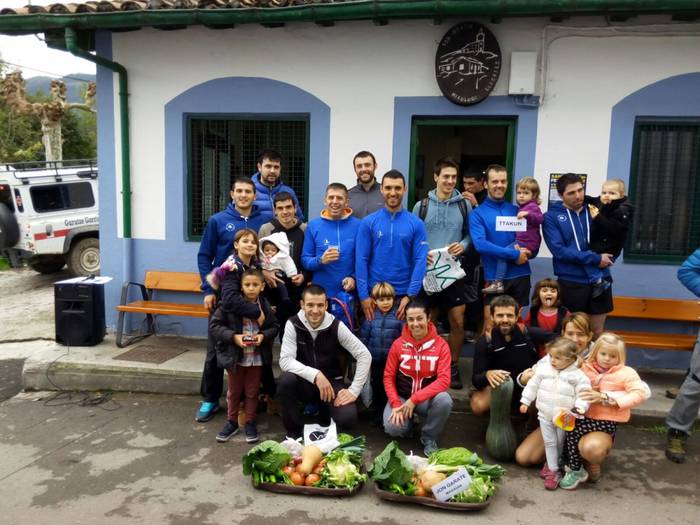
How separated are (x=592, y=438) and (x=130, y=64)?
19.0ft

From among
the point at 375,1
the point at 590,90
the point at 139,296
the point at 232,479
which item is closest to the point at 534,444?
the point at 232,479

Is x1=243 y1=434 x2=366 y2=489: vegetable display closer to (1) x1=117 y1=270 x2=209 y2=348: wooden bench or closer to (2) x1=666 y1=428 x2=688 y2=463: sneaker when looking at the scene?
(2) x1=666 y1=428 x2=688 y2=463: sneaker

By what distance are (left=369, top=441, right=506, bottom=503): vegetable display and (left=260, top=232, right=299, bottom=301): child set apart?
178cm

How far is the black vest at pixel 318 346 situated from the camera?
169 inches

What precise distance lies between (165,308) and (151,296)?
56cm

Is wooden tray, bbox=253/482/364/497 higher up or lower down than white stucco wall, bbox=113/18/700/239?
lower down

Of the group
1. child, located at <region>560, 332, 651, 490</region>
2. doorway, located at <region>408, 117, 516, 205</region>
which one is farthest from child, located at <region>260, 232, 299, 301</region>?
doorway, located at <region>408, 117, 516, 205</region>

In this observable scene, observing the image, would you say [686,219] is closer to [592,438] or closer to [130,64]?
[592,438]

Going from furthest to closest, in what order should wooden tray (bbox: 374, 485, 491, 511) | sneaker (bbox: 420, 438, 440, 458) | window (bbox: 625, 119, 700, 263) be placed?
window (bbox: 625, 119, 700, 263)
sneaker (bbox: 420, 438, 440, 458)
wooden tray (bbox: 374, 485, 491, 511)

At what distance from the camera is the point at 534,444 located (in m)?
3.93

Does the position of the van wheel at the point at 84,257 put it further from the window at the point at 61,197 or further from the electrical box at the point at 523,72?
the electrical box at the point at 523,72

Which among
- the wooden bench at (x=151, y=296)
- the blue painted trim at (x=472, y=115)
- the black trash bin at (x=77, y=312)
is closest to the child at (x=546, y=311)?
the blue painted trim at (x=472, y=115)

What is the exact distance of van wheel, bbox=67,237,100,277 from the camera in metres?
11.3

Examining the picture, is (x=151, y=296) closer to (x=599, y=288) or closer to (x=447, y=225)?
(x=447, y=225)
